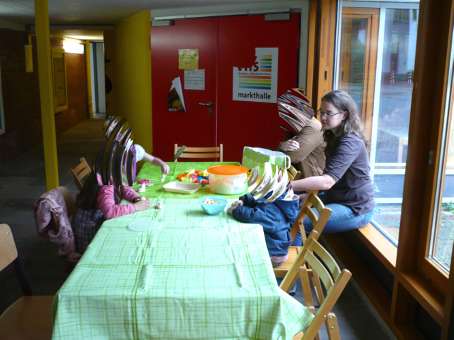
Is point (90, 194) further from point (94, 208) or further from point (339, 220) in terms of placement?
point (339, 220)

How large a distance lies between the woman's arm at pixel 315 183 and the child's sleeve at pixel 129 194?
3.31ft

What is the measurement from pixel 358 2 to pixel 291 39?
3.33 feet

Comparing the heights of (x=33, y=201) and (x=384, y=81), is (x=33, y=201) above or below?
below

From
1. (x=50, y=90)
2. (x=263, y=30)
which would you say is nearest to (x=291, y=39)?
(x=263, y=30)

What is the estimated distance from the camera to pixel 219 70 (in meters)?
5.76

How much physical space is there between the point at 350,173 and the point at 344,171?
0.12 meters

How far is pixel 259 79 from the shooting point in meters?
5.45

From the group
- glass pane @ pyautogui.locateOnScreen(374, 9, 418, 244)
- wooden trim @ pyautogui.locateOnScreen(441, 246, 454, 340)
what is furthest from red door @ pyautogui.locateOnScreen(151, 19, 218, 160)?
wooden trim @ pyautogui.locateOnScreen(441, 246, 454, 340)

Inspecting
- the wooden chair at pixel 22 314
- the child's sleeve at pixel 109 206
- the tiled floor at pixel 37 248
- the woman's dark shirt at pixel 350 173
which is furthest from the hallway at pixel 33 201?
the woman's dark shirt at pixel 350 173

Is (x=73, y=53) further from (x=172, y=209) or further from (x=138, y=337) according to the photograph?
(x=138, y=337)

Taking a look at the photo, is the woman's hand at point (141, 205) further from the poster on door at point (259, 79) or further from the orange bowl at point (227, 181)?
the poster on door at point (259, 79)

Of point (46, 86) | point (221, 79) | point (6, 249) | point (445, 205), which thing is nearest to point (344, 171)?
point (445, 205)

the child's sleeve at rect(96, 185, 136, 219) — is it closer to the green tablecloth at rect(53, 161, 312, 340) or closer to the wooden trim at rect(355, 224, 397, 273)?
the green tablecloth at rect(53, 161, 312, 340)

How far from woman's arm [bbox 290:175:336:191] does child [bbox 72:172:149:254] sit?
0.98 metres
